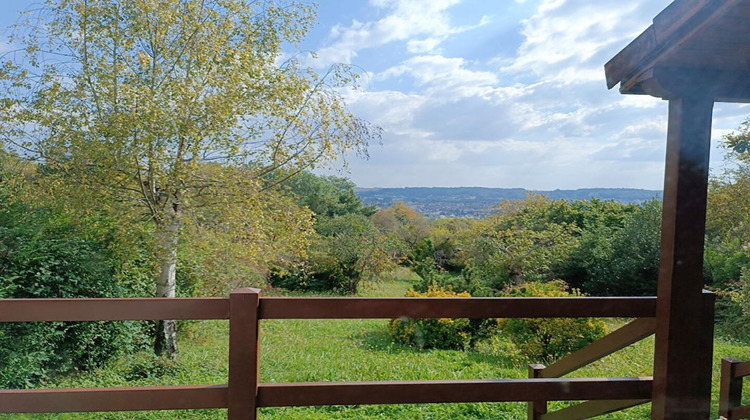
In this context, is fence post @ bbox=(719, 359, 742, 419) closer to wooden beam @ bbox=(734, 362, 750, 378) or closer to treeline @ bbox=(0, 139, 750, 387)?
wooden beam @ bbox=(734, 362, 750, 378)

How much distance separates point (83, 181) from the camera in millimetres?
5195

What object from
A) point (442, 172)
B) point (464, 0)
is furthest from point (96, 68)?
point (442, 172)

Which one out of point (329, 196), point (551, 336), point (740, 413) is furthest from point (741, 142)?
point (329, 196)

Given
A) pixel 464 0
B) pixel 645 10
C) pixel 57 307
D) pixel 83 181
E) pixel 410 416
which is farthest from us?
pixel 464 0

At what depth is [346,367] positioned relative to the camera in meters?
5.11

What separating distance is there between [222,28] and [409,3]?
3.09 metres

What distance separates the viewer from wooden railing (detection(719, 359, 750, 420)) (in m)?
2.51

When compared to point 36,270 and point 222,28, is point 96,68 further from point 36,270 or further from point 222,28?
point 36,270

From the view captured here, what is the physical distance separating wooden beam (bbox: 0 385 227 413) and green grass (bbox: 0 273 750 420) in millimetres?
2211

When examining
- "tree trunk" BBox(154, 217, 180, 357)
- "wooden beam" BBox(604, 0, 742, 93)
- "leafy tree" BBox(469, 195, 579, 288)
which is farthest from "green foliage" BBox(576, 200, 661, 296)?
"wooden beam" BBox(604, 0, 742, 93)

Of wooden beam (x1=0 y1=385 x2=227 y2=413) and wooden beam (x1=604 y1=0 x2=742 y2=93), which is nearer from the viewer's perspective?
wooden beam (x1=604 y1=0 x2=742 y2=93)

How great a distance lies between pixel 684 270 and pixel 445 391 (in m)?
0.97

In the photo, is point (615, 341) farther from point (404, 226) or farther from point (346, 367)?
point (404, 226)

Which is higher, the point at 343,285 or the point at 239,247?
the point at 239,247
